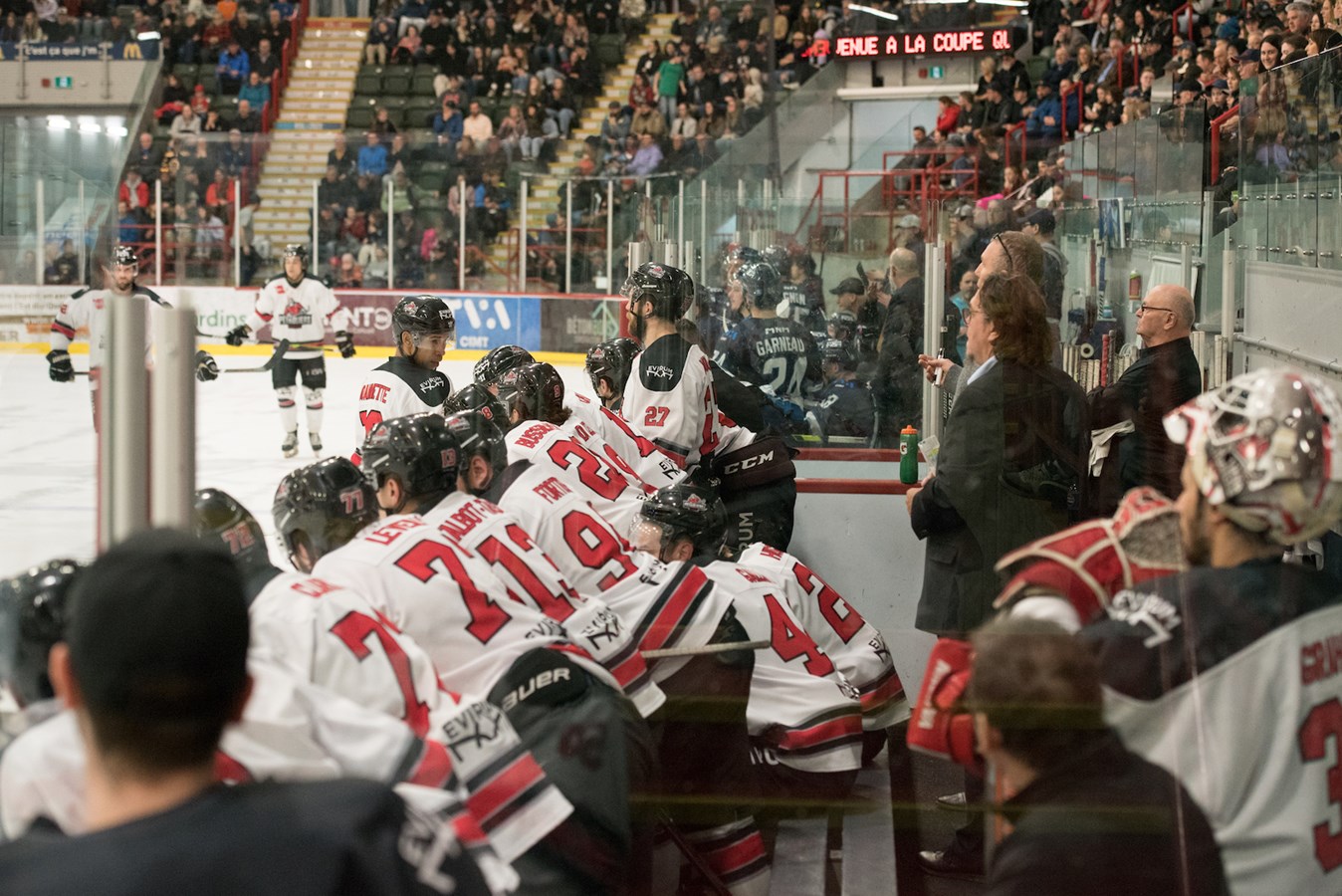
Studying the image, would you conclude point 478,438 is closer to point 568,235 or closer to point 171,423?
point 171,423

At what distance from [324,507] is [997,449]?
1413mm

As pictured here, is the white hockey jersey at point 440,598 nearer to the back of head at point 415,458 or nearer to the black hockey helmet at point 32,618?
the back of head at point 415,458

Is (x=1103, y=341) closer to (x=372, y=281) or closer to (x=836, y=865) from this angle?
(x=836, y=865)

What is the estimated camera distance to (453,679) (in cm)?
197

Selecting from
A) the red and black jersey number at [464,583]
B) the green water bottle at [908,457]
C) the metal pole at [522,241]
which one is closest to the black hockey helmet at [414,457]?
the red and black jersey number at [464,583]

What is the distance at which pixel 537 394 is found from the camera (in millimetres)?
3625

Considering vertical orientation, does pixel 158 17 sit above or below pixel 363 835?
above

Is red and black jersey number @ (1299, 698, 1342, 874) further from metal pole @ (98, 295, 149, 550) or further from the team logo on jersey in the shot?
the team logo on jersey

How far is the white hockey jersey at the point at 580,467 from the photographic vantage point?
129 inches

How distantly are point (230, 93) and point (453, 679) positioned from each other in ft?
42.2

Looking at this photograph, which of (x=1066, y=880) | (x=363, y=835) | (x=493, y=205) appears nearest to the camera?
(x=363, y=835)

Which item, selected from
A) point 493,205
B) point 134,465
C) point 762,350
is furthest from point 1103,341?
point 493,205

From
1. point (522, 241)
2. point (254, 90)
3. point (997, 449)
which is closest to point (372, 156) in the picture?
point (522, 241)

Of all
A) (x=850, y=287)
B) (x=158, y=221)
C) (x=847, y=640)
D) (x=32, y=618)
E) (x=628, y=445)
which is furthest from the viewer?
(x=158, y=221)
